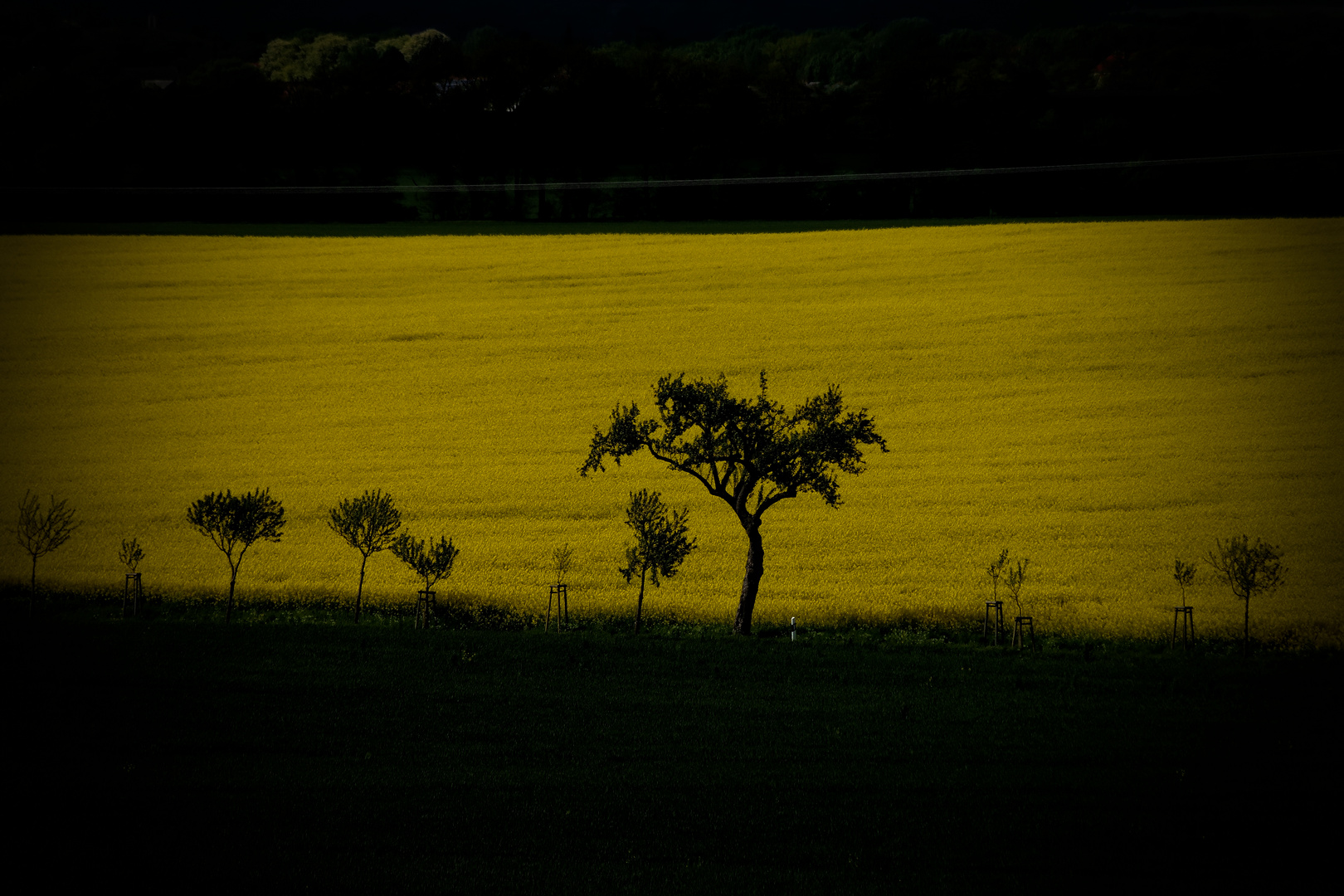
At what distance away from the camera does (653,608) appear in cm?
2512

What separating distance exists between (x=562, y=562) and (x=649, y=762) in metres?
9.71

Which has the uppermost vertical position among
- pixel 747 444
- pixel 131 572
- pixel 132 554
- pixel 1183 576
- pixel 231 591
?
pixel 747 444

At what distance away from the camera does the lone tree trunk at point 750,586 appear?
23.5 m

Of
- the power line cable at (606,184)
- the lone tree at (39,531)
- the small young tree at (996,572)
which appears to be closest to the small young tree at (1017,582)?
the small young tree at (996,572)

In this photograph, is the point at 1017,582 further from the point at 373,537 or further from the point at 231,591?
the point at 231,591

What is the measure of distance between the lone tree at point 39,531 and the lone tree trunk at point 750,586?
1513cm

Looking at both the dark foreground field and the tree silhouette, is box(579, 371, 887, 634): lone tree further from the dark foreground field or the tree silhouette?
the tree silhouette

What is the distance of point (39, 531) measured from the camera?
26516 mm

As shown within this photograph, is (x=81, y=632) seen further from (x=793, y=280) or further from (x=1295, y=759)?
(x=793, y=280)

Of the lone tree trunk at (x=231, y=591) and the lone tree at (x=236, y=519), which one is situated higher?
the lone tree at (x=236, y=519)

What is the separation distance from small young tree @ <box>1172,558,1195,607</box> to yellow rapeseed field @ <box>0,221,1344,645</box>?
0.38 meters

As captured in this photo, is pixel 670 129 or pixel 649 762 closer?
pixel 649 762

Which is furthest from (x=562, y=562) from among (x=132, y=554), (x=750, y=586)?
(x=132, y=554)

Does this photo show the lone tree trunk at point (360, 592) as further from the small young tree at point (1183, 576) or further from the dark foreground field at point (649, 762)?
the small young tree at point (1183, 576)
